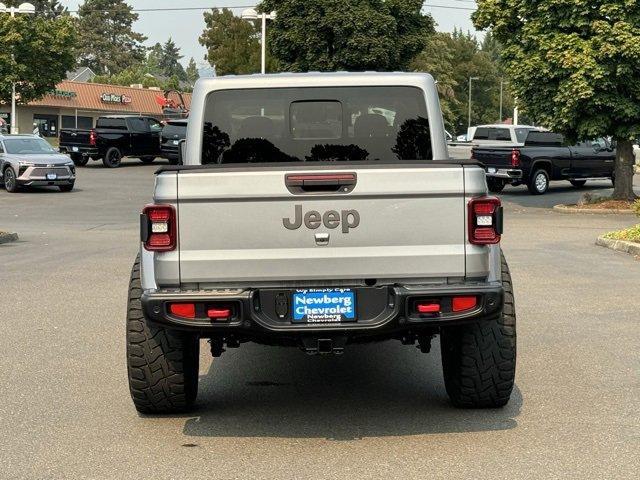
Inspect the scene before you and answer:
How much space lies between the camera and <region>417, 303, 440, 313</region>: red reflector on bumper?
6.04 metres

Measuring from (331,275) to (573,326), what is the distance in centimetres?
458

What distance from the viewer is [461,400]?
674 cm

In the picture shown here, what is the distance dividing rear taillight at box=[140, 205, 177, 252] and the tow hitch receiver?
91 cm

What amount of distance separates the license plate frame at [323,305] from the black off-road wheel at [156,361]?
85 cm

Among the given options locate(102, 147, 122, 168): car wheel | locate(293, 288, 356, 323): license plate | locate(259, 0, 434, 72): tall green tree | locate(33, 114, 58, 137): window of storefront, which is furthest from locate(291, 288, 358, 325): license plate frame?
locate(33, 114, 58, 137): window of storefront

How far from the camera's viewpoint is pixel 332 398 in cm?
730

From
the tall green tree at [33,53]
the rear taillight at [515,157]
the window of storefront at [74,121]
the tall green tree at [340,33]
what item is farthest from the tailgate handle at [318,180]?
the window of storefront at [74,121]

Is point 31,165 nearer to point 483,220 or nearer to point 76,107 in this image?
point 483,220

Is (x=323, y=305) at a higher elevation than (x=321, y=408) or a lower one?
higher

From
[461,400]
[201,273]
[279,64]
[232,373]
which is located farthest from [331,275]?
[279,64]

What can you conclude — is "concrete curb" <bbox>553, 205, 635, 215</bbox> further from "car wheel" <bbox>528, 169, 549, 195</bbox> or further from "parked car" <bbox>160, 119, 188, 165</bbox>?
"parked car" <bbox>160, 119, 188, 165</bbox>

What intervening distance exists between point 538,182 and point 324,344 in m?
25.2

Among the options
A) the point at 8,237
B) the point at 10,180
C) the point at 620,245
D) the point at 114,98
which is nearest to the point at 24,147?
the point at 10,180

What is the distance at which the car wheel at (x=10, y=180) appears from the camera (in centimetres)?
3155
